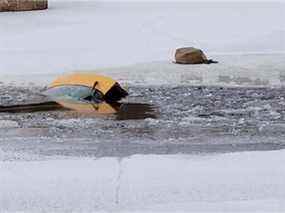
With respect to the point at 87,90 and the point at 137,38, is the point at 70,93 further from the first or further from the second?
the point at 137,38

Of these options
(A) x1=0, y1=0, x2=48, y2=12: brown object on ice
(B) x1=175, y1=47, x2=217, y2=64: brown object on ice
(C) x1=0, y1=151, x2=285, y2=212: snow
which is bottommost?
(A) x1=0, y1=0, x2=48, y2=12: brown object on ice

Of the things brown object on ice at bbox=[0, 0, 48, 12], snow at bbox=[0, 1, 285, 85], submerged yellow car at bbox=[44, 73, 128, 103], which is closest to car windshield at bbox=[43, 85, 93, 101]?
submerged yellow car at bbox=[44, 73, 128, 103]

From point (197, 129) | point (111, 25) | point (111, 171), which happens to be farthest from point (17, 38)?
point (111, 171)

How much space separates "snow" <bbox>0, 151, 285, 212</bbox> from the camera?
18.9 ft

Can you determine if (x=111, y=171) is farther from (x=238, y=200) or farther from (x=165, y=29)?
(x=165, y=29)

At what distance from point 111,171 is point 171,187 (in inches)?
26.7

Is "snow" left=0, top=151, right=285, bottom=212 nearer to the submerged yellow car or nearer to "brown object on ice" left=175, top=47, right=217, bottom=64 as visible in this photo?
the submerged yellow car

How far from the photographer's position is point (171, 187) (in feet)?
20.4

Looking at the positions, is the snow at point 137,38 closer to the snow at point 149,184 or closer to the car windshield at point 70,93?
the car windshield at point 70,93

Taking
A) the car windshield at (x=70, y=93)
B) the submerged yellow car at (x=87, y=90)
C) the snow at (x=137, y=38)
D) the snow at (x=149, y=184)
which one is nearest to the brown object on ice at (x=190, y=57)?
the snow at (x=137, y=38)

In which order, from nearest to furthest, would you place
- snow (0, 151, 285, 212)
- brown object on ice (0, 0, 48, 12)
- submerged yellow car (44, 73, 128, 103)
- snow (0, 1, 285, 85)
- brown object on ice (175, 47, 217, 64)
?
snow (0, 151, 285, 212) → submerged yellow car (44, 73, 128, 103) → snow (0, 1, 285, 85) → brown object on ice (175, 47, 217, 64) → brown object on ice (0, 0, 48, 12)

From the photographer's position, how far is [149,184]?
630 cm

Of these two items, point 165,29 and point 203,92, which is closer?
point 203,92

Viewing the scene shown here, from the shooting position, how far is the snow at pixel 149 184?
18.9 ft
